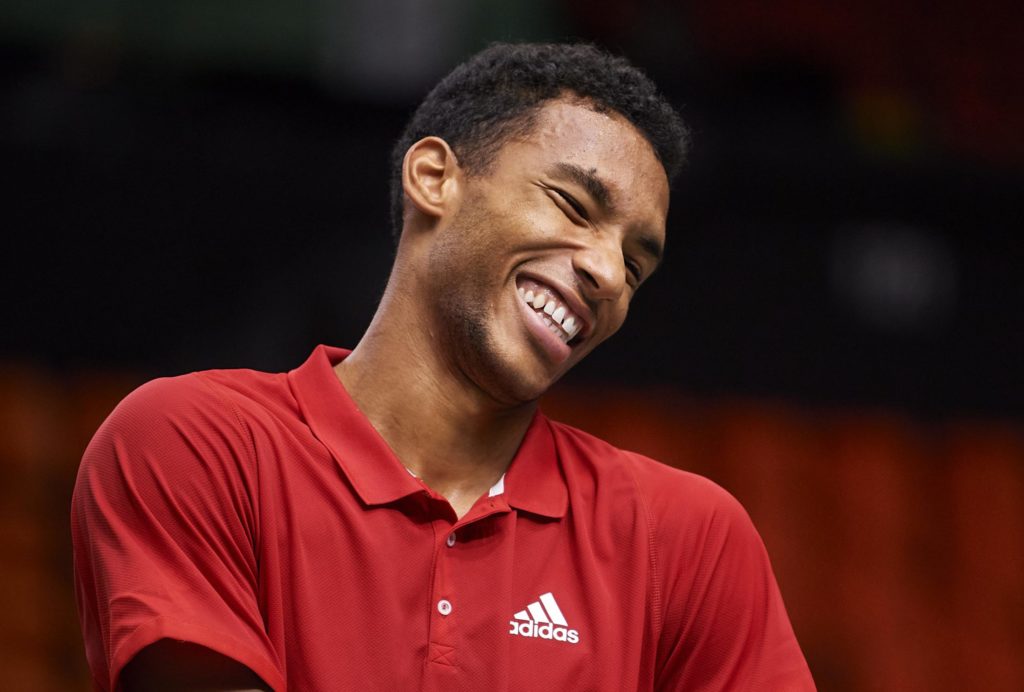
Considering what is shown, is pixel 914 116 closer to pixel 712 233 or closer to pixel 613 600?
pixel 712 233

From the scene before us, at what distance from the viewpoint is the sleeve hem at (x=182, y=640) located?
132 centimetres

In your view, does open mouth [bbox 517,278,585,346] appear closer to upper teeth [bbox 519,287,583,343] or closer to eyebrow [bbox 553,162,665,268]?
upper teeth [bbox 519,287,583,343]

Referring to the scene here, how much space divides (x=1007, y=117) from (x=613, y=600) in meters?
5.02

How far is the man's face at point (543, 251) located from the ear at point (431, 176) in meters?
0.04

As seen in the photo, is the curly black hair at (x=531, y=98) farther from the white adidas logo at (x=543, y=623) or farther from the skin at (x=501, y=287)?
the white adidas logo at (x=543, y=623)

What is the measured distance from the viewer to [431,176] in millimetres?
1775

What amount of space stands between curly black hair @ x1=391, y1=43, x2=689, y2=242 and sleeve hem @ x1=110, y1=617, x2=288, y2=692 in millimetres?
673

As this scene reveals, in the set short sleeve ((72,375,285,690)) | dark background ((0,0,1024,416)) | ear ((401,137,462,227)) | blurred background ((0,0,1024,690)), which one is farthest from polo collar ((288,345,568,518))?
dark background ((0,0,1024,416))

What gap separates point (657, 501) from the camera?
1657 millimetres

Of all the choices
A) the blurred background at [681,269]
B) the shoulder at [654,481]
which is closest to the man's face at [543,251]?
the shoulder at [654,481]

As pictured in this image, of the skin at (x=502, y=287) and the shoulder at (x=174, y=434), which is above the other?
the skin at (x=502, y=287)

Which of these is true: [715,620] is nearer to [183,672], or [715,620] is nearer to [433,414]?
[433,414]

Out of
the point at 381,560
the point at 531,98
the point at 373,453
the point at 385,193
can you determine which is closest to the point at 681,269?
the point at 385,193

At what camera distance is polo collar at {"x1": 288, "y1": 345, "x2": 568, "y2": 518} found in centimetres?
154
